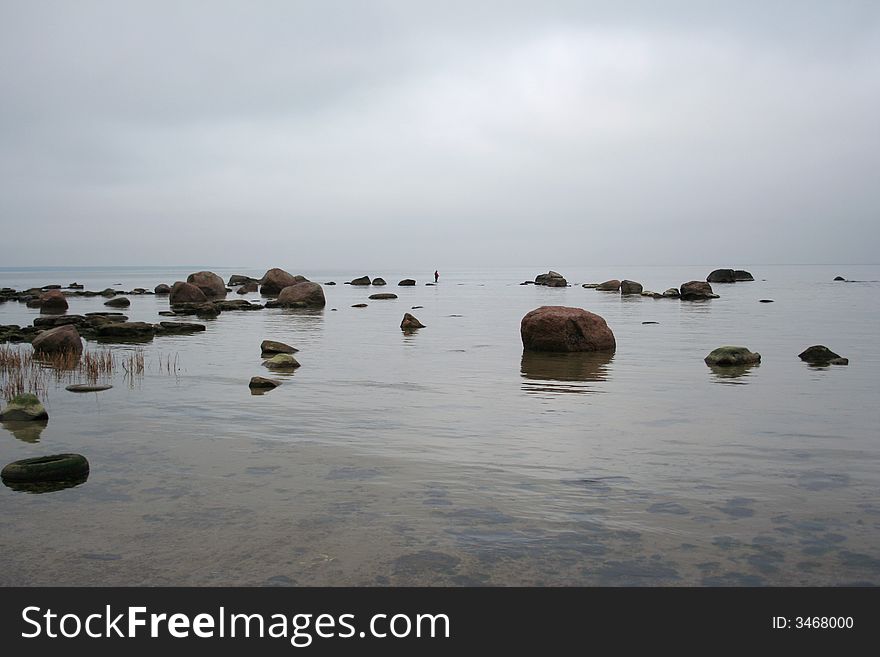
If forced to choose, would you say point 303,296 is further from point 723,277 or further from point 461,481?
point 723,277

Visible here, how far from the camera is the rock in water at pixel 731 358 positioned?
2012 centimetres

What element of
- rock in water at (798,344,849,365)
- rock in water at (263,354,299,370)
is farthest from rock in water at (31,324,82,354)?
rock in water at (798,344,849,365)

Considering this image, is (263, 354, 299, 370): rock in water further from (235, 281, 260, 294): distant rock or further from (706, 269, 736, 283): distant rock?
(706, 269, 736, 283): distant rock

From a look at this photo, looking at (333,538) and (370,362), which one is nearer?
(333,538)

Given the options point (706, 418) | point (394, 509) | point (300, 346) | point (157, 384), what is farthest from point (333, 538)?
point (300, 346)

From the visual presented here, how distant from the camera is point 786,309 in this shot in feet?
157

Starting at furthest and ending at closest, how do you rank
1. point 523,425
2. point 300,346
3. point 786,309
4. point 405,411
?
point 786,309 < point 300,346 < point 405,411 < point 523,425

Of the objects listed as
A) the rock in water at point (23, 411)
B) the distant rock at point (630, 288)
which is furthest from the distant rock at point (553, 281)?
the rock in water at point (23, 411)

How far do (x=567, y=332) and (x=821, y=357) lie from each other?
7.34m

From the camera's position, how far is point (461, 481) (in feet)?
28.7

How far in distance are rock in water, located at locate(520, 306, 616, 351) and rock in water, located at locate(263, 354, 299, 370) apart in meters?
7.83
